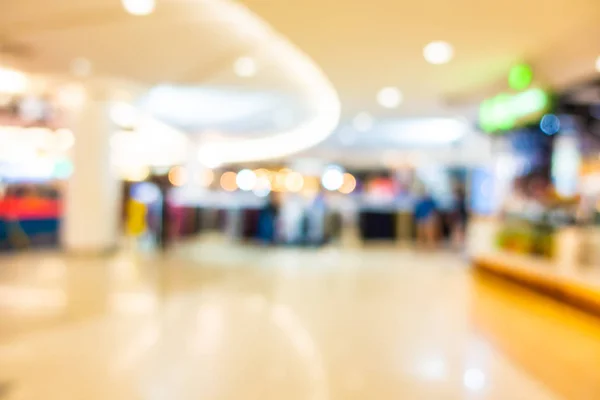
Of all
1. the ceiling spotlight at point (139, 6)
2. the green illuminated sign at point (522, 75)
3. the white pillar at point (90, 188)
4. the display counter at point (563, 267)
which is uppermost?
the ceiling spotlight at point (139, 6)

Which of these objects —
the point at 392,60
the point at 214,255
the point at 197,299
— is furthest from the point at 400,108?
the point at 197,299

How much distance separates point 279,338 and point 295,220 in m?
8.06

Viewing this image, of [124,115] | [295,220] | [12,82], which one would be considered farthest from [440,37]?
[12,82]

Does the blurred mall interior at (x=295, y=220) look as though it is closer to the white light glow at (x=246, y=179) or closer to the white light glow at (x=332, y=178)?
the white light glow at (x=246, y=179)

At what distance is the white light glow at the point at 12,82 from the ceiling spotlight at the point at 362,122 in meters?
6.61

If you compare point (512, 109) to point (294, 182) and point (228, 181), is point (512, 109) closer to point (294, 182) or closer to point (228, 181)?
point (294, 182)

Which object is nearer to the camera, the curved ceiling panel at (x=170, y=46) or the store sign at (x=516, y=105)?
the curved ceiling panel at (x=170, y=46)

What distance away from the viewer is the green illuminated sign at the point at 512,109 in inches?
241

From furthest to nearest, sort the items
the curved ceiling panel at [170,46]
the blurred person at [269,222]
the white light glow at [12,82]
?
the blurred person at [269,222] < the white light glow at [12,82] < the curved ceiling panel at [170,46]

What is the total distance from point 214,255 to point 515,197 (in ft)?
19.0

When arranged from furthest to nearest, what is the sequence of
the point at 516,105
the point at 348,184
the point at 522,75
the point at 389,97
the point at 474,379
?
the point at 348,184, the point at 389,97, the point at 516,105, the point at 522,75, the point at 474,379

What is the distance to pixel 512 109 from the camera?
6.64 metres

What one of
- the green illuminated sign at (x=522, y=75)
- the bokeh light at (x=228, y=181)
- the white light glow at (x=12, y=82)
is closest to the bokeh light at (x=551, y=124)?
the green illuminated sign at (x=522, y=75)

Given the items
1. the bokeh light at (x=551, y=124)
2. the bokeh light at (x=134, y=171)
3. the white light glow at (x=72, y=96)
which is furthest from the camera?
the bokeh light at (x=134, y=171)
